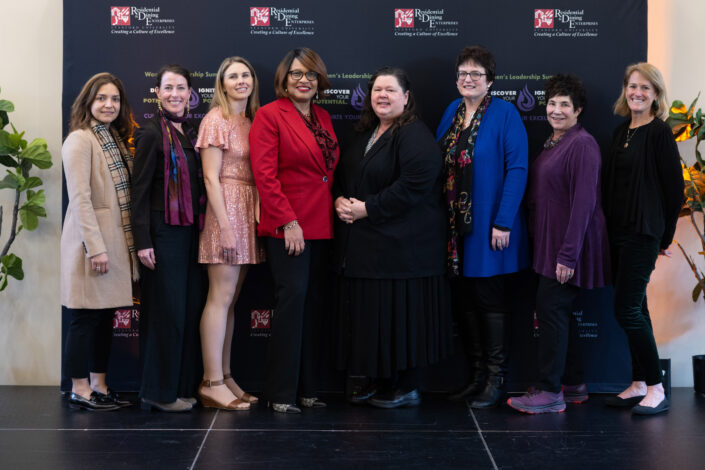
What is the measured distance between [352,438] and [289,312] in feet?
2.44

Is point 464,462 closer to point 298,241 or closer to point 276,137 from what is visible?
point 298,241

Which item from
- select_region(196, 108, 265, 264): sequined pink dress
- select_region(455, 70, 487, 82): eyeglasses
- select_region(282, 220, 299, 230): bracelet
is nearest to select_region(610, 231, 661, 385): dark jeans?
select_region(455, 70, 487, 82): eyeglasses

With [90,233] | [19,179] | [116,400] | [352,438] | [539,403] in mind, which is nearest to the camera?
[352,438]

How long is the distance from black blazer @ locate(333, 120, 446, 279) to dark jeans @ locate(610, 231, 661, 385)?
3.08ft

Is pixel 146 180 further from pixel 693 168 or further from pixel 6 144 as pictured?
pixel 693 168

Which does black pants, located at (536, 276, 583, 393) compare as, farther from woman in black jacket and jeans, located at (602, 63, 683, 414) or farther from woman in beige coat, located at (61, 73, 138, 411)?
woman in beige coat, located at (61, 73, 138, 411)

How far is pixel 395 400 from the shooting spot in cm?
399

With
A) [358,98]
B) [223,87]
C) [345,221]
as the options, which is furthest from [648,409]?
[223,87]

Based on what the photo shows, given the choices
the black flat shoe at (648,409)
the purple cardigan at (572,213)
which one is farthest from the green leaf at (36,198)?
the black flat shoe at (648,409)

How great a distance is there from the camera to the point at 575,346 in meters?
4.20

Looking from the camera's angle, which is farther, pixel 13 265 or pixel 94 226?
pixel 13 265

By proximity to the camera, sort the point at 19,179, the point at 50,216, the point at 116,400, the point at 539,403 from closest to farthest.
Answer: the point at 539,403, the point at 116,400, the point at 19,179, the point at 50,216

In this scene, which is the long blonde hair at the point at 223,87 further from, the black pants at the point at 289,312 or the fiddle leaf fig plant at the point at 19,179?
the fiddle leaf fig plant at the point at 19,179

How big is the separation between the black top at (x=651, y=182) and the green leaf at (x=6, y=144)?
3.30 m
